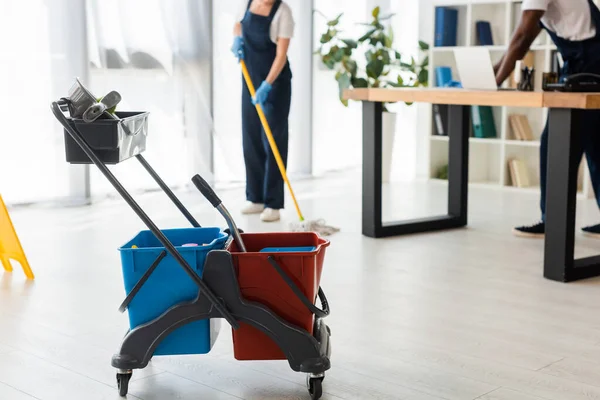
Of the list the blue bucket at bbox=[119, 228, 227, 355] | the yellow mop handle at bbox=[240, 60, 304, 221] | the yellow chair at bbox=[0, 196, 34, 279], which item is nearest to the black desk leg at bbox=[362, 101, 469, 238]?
the yellow mop handle at bbox=[240, 60, 304, 221]

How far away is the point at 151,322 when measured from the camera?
1.90 metres

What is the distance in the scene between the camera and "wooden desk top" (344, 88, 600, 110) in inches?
112

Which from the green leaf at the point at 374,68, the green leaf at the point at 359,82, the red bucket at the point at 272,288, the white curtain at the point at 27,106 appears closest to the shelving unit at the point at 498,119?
the green leaf at the point at 374,68

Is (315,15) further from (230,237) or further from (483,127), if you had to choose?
(230,237)

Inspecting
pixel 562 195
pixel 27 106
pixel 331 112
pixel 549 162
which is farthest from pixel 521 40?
pixel 331 112

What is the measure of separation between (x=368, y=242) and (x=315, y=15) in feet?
8.98

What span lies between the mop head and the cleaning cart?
75.4 inches

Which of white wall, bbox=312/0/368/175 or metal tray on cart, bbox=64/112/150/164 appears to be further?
white wall, bbox=312/0/368/175

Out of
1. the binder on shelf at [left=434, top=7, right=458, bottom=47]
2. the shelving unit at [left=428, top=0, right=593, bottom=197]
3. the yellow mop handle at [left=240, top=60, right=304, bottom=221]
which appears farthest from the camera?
the binder on shelf at [left=434, top=7, right=458, bottom=47]

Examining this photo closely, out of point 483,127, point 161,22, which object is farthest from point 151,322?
point 483,127

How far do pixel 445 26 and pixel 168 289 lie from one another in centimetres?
412

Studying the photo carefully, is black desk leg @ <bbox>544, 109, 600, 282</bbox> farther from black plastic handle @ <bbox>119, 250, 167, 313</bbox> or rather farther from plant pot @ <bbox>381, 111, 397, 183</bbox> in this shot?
plant pot @ <bbox>381, 111, 397, 183</bbox>

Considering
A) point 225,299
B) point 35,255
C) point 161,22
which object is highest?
point 161,22

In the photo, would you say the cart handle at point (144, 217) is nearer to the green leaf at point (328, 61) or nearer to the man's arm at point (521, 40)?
the man's arm at point (521, 40)
